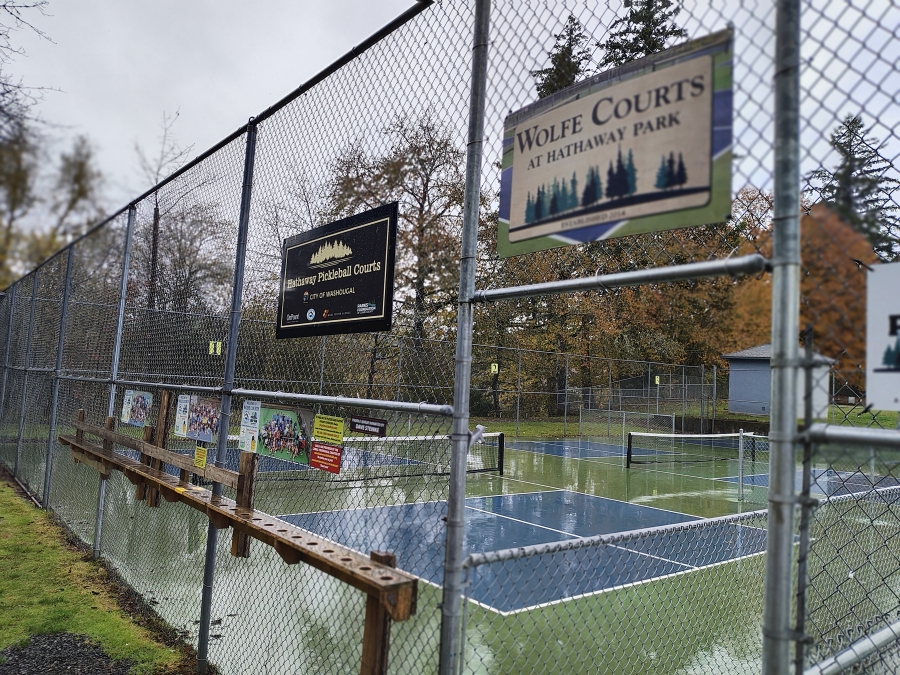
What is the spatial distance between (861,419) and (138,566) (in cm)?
571

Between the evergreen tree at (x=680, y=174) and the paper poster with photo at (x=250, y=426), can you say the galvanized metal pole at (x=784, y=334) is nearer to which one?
the evergreen tree at (x=680, y=174)

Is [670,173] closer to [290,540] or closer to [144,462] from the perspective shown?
[290,540]

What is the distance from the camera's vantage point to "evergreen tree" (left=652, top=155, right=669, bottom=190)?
173 cm

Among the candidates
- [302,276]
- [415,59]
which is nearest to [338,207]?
[302,276]

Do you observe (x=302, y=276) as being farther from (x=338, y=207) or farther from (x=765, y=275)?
(x=765, y=275)

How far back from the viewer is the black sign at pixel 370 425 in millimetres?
2703

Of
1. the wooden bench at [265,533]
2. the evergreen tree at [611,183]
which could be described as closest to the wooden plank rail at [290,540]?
the wooden bench at [265,533]

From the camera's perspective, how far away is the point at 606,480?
43.1ft

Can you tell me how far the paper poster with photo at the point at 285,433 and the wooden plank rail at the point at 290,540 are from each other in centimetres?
26

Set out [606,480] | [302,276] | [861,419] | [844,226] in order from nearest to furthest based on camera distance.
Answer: [844,226], [861,419], [302,276], [606,480]

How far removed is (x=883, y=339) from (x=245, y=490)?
313 centimetres

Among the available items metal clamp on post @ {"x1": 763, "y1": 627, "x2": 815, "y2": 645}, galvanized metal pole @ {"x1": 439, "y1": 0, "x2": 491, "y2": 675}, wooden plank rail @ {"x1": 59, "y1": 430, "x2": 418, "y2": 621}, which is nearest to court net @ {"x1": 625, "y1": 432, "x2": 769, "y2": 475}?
wooden plank rail @ {"x1": 59, "y1": 430, "x2": 418, "y2": 621}

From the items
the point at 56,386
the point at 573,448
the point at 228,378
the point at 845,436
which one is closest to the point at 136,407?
the point at 228,378

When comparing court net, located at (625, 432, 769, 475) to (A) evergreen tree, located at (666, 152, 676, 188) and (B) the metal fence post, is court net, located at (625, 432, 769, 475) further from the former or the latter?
(A) evergreen tree, located at (666, 152, 676, 188)
